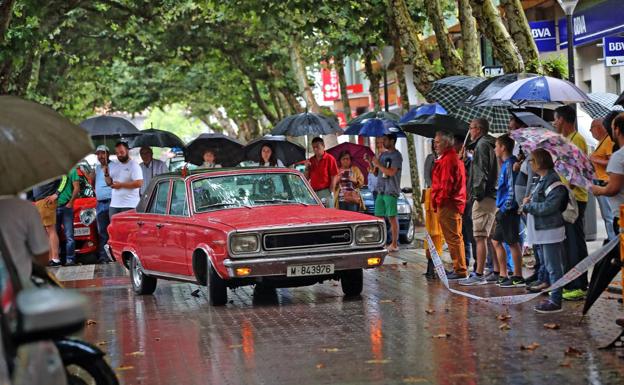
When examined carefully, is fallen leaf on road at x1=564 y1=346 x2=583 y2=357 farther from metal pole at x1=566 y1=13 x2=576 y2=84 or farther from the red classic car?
metal pole at x1=566 y1=13 x2=576 y2=84

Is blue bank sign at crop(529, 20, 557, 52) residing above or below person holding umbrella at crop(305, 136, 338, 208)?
above

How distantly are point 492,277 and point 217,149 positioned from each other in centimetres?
1008

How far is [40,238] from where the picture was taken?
678 centimetres

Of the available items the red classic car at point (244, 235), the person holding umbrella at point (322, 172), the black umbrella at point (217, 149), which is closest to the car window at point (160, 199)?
the red classic car at point (244, 235)

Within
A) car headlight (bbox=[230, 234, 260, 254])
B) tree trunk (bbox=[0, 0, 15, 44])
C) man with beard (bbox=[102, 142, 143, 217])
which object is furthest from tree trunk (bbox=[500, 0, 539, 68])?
tree trunk (bbox=[0, 0, 15, 44])

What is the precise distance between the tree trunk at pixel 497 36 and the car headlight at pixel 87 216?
23.5 ft

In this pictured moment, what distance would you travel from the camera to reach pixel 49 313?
494 cm

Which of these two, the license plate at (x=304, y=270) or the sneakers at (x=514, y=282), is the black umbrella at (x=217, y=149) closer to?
→ the sneakers at (x=514, y=282)

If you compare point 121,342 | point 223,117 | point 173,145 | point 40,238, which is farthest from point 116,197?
point 223,117

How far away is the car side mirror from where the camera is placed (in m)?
4.95

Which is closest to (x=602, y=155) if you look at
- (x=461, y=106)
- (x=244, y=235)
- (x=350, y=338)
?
(x=244, y=235)

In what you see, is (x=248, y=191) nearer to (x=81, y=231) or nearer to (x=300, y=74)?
(x=81, y=231)

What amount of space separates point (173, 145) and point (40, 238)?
18929 mm

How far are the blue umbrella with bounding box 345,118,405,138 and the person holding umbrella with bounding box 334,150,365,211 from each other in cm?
178
